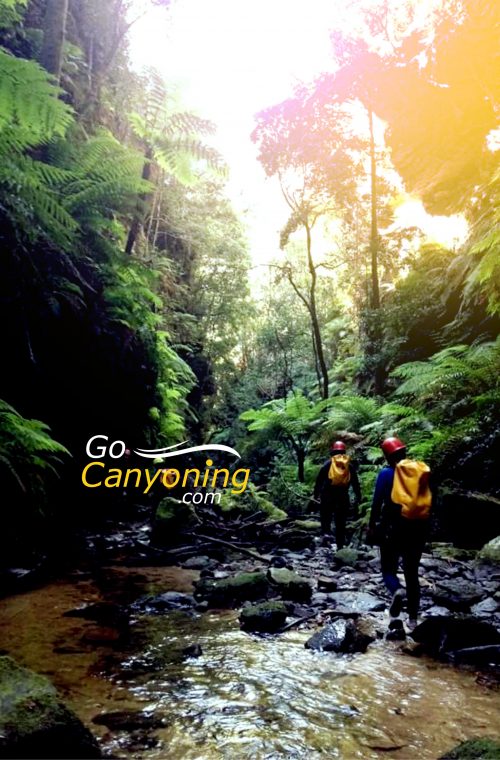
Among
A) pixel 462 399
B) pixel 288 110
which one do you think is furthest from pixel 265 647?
pixel 288 110

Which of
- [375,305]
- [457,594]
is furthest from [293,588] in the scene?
[375,305]

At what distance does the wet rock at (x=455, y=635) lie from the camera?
340 centimetres

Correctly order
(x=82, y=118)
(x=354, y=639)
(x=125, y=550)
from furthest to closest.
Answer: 1. (x=82, y=118)
2. (x=125, y=550)
3. (x=354, y=639)

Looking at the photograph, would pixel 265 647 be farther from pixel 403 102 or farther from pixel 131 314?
pixel 403 102

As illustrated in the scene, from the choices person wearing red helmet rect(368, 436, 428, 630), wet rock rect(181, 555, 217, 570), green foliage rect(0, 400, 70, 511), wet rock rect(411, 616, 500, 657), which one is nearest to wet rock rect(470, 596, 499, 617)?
person wearing red helmet rect(368, 436, 428, 630)

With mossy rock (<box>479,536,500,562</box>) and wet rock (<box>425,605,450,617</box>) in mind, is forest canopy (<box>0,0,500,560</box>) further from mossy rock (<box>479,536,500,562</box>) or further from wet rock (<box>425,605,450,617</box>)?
wet rock (<box>425,605,450,617</box>)

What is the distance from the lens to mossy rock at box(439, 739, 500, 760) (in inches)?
72.8

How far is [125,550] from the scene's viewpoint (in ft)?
23.3

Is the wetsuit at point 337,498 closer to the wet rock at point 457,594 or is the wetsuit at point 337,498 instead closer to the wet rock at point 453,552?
the wet rock at point 453,552

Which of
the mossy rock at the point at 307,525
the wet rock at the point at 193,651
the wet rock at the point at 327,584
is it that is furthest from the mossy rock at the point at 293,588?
the mossy rock at the point at 307,525

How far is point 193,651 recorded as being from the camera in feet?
11.1

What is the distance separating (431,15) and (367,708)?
50.4ft

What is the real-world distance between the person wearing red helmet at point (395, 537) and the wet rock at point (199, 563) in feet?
9.00

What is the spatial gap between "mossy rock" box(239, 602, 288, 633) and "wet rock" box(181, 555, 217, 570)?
227cm
